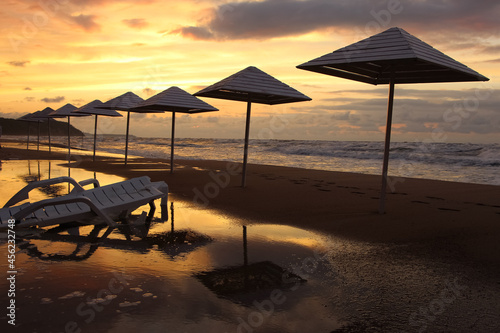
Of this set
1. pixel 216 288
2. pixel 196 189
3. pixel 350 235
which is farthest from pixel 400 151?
pixel 216 288

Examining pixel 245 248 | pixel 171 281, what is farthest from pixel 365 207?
pixel 171 281

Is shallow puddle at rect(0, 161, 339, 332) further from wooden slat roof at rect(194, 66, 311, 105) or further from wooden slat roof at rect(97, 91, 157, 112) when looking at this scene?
wooden slat roof at rect(97, 91, 157, 112)

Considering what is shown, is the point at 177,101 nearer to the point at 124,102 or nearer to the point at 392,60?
the point at 124,102

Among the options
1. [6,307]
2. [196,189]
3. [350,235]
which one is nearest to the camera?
[6,307]

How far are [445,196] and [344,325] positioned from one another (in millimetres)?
7131

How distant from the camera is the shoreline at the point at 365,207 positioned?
5434 mm

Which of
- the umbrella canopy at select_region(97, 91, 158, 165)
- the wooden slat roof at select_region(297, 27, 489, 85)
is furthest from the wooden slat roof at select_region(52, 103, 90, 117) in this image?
the wooden slat roof at select_region(297, 27, 489, 85)

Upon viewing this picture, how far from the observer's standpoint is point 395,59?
538 cm

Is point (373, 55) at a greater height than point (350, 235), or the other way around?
point (373, 55)

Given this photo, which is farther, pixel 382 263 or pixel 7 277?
pixel 382 263

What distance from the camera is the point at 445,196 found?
873cm

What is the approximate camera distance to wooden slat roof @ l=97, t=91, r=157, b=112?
14930mm

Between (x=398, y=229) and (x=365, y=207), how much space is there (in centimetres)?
159

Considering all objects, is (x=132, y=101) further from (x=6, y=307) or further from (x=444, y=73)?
(x=6, y=307)
